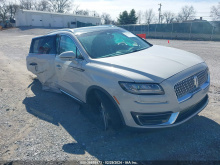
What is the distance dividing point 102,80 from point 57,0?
77.0m

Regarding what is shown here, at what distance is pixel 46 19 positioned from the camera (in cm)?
4806

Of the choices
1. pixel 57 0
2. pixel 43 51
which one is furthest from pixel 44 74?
pixel 57 0

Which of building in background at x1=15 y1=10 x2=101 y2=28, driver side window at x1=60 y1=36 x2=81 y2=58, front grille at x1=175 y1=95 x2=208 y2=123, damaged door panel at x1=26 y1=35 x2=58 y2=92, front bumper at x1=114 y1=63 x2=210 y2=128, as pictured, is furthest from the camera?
building in background at x1=15 y1=10 x2=101 y2=28

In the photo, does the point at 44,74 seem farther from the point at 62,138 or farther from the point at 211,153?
the point at 211,153

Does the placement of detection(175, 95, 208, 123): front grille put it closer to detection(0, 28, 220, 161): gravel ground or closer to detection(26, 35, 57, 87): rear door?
detection(0, 28, 220, 161): gravel ground

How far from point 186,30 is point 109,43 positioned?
21944mm

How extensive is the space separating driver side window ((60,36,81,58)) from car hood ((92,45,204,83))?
2.11 feet

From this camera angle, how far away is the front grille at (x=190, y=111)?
2.70 meters

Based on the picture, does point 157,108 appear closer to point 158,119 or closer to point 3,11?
point 158,119

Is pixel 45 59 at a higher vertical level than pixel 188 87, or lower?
higher

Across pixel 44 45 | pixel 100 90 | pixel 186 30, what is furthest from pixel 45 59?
pixel 186 30

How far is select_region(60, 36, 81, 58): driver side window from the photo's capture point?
3.71m

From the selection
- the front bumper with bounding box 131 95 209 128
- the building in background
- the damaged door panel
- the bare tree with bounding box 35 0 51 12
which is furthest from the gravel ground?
the bare tree with bounding box 35 0 51 12

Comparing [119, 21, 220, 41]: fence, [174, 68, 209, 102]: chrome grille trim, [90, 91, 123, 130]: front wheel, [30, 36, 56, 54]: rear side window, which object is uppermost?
[119, 21, 220, 41]: fence
